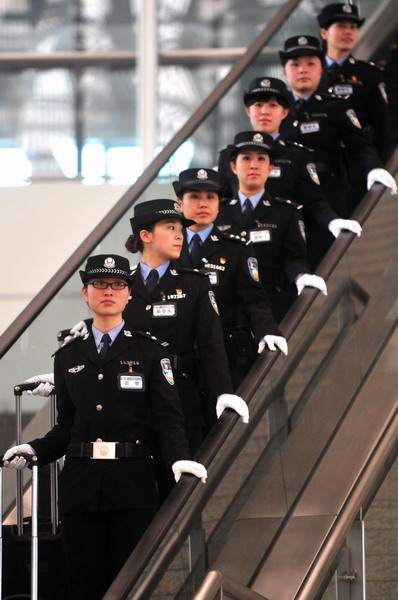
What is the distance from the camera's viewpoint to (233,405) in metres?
4.57

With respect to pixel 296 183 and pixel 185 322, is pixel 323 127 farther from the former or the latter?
pixel 185 322

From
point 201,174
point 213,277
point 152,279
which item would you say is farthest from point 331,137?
point 152,279

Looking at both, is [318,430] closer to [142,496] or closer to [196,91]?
[142,496]

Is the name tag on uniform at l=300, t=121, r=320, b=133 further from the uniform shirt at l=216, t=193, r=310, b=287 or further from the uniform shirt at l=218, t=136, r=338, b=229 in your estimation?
the uniform shirt at l=216, t=193, r=310, b=287

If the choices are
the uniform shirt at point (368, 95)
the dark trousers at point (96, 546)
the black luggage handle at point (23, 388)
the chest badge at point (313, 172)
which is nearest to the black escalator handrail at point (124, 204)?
the black luggage handle at point (23, 388)

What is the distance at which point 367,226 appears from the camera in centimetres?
569

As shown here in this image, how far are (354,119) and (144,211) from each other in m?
1.85

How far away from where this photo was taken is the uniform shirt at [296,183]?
6.24 meters

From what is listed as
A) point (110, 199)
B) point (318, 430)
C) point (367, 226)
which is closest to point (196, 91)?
point (110, 199)

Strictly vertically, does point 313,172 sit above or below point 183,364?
above

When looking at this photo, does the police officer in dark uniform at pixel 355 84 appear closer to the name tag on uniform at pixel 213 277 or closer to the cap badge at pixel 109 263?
the name tag on uniform at pixel 213 277

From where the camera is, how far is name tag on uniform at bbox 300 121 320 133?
6.70 metres

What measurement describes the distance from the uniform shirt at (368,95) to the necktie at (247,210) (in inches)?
46.4

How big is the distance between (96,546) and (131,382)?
54 centimetres
